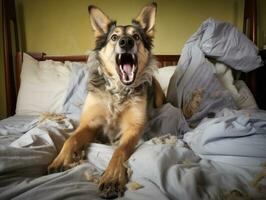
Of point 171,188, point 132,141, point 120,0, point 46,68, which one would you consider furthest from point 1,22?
point 171,188

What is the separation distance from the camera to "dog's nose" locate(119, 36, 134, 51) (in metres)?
1.68

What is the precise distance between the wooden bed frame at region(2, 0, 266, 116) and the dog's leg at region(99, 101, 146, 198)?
114cm

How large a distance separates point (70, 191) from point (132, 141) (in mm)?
612

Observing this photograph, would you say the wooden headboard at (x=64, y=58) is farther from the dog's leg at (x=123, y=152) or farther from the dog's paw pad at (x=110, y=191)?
the dog's paw pad at (x=110, y=191)

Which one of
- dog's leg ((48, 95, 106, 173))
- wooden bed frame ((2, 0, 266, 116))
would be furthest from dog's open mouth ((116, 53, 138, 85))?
wooden bed frame ((2, 0, 266, 116))

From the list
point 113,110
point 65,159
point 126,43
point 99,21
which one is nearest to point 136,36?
point 126,43

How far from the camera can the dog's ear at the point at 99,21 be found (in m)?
1.77

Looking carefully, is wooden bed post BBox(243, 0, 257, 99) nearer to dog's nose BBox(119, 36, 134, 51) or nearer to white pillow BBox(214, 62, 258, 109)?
white pillow BBox(214, 62, 258, 109)

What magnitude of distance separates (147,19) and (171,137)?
0.86m

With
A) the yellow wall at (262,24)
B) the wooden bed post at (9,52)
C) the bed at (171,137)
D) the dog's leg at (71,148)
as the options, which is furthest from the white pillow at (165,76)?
the wooden bed post at (9,52)

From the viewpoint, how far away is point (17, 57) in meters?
2.53

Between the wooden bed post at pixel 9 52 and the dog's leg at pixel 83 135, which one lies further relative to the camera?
the wooden bed post at pixel 9 52

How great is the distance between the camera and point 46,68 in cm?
236

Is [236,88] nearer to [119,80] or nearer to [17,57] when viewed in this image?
[119,80]
